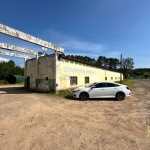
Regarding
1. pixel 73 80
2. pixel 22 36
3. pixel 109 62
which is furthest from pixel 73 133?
pixel 109 62

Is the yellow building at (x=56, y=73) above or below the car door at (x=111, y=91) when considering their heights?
above

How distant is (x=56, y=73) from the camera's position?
40.4ft

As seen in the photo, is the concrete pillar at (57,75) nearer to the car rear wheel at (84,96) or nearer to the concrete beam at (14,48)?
the car rear wheel at (84,96)

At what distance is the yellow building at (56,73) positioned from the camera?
1253 cm

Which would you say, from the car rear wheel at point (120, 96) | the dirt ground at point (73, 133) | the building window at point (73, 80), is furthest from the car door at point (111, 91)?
the building window at point (73, 80)

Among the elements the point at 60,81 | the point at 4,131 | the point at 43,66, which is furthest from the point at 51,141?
the point at 43,66

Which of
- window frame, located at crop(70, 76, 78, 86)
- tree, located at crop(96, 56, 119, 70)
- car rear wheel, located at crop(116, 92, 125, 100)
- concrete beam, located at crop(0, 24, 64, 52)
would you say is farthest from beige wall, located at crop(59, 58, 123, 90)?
tree, located at crop(96, 56, 119, 70)

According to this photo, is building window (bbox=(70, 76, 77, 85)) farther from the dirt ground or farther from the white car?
the dirt ground

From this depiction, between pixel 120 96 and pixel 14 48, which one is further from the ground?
pixel 14 48

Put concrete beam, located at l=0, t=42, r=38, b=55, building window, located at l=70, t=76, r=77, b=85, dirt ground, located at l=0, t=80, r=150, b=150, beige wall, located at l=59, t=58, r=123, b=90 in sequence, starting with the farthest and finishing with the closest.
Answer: building window, located at l=70, t=76, r=77, b=85
concrete beam, located at l=0, t=42, r=38, b=55
beige wall, located at l=59, t=58, r=123, b=90
dirt ground, located at l=0, t=80, r=150, b=150

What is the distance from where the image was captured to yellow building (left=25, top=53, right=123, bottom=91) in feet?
41.1

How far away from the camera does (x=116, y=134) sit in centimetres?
400

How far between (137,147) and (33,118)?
161 inches

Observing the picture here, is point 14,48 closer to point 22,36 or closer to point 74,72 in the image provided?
point 22,36
